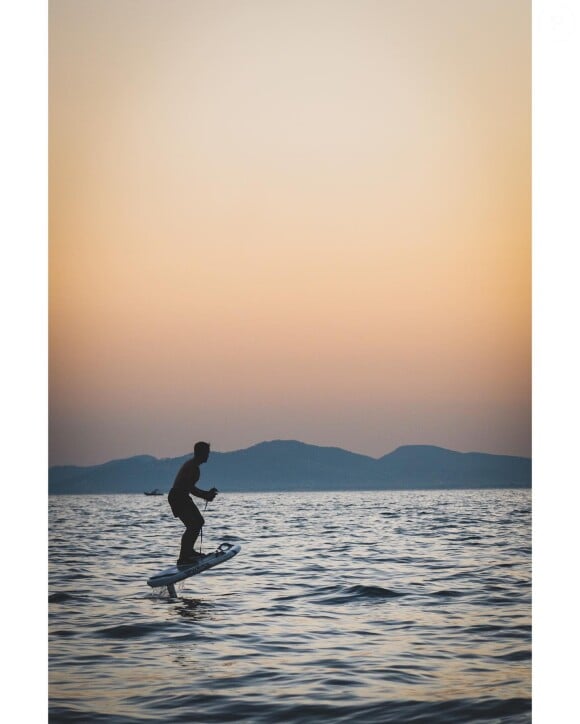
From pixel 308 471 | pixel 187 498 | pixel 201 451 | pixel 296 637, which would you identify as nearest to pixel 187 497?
pixel 187 498

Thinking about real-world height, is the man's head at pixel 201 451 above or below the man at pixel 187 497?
above

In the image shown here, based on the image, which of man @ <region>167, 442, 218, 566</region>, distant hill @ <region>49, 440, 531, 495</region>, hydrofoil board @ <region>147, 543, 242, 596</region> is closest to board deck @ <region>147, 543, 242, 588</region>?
hydrofoil board @ <region>147, 543, 242, 596</region>

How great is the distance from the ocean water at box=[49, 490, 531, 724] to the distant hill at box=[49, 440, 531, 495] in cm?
71

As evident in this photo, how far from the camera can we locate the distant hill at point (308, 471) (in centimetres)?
918

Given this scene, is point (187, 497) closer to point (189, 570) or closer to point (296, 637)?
point (189, 570)

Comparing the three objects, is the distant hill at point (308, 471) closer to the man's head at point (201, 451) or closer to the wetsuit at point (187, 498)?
the wetsuit at point (187, 498)

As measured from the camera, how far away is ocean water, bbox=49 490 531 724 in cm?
527

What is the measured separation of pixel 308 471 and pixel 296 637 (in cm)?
1656

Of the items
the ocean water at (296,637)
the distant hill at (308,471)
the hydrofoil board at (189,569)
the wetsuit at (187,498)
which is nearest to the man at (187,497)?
the wetsuit at (187,498)

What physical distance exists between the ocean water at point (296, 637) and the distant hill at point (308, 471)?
0.71 meters
